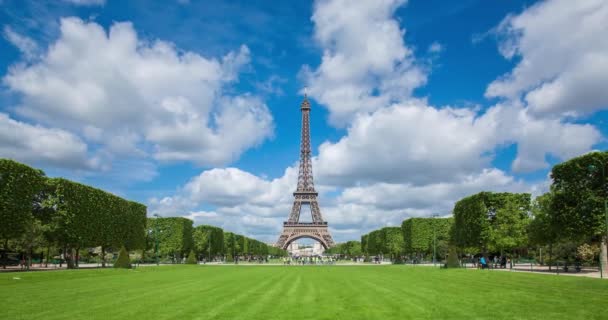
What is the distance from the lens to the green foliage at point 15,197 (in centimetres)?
3844

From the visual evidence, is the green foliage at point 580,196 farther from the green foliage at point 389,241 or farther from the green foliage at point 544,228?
the green foliage at point 389,241

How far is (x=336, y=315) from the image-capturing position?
14297 millimetres

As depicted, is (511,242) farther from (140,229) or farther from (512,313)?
(140,229)

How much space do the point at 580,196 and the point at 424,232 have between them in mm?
43353

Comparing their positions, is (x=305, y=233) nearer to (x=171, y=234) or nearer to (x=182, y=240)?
(x=182, y=240)

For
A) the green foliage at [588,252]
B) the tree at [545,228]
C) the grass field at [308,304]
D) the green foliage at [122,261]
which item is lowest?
the green foliage at [122,261]

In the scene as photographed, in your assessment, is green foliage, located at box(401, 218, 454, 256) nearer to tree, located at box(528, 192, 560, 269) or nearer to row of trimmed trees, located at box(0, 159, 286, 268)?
tree, located at box(528, 192, 560, 269)

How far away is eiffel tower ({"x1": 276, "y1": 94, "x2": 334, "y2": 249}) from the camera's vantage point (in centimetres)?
12688

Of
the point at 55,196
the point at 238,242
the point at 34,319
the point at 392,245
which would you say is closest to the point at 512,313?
the point at 34,319

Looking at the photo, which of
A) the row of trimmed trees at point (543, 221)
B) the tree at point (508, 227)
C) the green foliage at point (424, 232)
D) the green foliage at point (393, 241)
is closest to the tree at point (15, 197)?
the row of trimmed trees at point (543, 221)

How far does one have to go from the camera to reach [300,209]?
133 meters

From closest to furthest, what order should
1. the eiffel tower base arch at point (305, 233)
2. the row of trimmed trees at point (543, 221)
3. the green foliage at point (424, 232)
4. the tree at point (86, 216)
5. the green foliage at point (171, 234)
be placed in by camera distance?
the row of trimmed trees at point (543, 221), the tree at point (86, 216), the green foliage at point (171, 234), the green foliage at point (424, 232), the eiffel tower base arch at point (305, 233)

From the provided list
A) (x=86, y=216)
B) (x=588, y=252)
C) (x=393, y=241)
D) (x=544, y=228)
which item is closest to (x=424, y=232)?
(x=393, y=241)

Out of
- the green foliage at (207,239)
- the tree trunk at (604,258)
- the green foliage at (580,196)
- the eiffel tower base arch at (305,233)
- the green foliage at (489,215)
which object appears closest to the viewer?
the tree trunk at (604,258)
